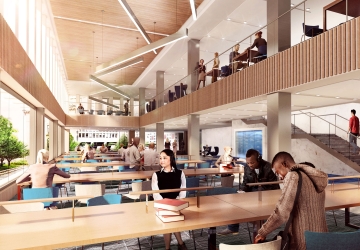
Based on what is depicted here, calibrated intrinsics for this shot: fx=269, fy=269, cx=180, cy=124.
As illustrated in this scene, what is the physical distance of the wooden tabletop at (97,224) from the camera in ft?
6.80

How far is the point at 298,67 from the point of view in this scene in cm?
543

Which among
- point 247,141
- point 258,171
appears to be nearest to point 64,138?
point 247,141

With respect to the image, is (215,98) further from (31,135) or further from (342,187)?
(31,135)

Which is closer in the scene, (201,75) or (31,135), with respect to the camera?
(31,135)

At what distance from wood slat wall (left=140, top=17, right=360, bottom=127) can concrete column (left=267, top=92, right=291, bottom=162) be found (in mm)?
286

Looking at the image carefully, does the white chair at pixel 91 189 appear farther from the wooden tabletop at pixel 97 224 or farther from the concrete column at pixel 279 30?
the concrete column at pixel 279 30

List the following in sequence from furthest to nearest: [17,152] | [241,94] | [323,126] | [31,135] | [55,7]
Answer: [323,126]
[55,7]
[31,135]
[241,94]
[17,152]

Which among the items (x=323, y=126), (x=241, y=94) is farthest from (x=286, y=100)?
(x=323, y=126)

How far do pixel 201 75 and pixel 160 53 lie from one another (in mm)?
3902

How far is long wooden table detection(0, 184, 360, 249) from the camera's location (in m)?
2.09

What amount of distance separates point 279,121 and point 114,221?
16.1 feet

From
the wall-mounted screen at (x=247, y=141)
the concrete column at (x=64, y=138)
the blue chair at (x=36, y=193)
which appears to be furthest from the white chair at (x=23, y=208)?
the concrete column at (x=64, y=138)

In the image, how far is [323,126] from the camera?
41.0ft

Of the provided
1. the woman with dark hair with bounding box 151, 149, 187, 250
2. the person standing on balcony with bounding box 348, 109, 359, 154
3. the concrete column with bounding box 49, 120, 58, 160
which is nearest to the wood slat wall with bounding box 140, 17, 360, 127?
the woman with dark hair with bounding box 151, 149, 187, 250
